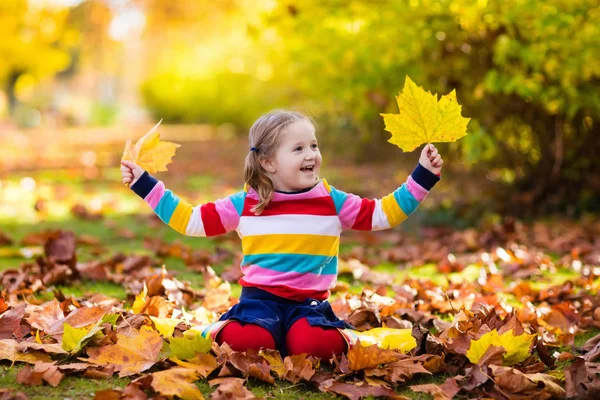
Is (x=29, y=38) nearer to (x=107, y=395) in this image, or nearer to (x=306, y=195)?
(x=306, y=195)

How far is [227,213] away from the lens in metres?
2.89

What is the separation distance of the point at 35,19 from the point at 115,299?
25.2 metres

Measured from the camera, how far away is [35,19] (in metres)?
26.3

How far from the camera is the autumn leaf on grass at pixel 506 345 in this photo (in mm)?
2447

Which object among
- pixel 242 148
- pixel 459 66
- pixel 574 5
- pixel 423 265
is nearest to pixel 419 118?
pixel 423 265

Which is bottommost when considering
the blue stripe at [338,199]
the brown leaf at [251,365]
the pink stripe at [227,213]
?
the brown leaf at [251,365]

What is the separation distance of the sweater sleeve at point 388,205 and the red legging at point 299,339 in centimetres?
43

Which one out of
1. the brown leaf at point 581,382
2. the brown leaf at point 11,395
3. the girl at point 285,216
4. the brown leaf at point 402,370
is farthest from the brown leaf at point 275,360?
the brown leaf at point 581,382

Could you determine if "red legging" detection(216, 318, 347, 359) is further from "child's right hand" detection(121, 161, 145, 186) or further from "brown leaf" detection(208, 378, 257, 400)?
"child's right hand" detection(121, 161, 145, 186)

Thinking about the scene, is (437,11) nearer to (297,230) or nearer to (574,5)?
(574,5)

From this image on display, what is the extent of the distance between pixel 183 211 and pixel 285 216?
14.7 inches

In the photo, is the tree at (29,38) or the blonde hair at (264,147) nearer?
the blonde hair at (264,147)

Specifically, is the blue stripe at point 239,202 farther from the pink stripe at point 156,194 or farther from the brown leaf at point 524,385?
the brown leaf at point 524,385

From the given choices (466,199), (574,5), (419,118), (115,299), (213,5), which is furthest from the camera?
(213,5)
